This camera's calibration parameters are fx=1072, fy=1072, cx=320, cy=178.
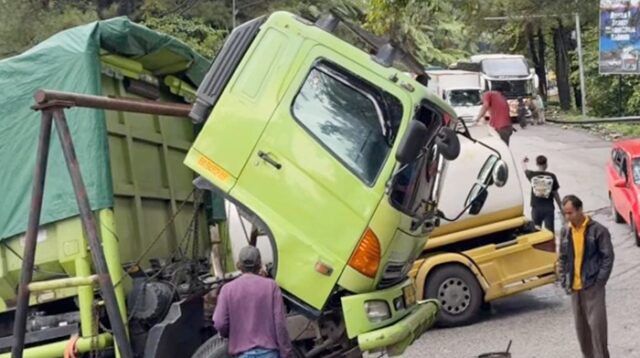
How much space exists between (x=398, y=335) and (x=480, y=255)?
477 cm

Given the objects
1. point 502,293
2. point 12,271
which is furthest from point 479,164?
point 12,271

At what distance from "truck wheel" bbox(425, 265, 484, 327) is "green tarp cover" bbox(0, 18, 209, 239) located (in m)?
5.54

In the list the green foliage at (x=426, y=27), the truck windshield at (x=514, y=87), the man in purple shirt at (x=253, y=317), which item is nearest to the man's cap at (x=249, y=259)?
the man in purple shirt at (x=253, y=317)

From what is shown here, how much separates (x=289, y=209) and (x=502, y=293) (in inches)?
210

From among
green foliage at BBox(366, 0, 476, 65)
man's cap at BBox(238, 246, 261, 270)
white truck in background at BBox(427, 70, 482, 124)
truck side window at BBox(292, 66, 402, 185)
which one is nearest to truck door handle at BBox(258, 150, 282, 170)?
truck side window at BBox(292, 66, 402, 185)

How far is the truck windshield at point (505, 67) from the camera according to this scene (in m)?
44.9

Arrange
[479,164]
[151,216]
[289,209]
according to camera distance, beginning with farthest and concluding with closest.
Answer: [479,164] → [151,216] → [289,209]

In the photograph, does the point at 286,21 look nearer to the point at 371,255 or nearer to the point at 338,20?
the point at 338,20

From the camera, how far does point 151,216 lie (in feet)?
29.7

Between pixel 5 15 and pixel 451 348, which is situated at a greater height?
pixel 5 15

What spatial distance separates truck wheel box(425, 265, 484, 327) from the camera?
40.4ft

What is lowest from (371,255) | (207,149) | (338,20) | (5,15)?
(371,255)

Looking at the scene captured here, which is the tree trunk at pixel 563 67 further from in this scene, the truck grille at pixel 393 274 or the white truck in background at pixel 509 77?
the truck grille at pixel 393 274

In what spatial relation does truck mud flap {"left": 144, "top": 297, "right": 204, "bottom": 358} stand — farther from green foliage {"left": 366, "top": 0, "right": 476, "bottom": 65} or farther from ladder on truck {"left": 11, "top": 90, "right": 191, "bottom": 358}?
green foliage {"left": 366, "top": 0, "right": 476, "bottom": 65}
